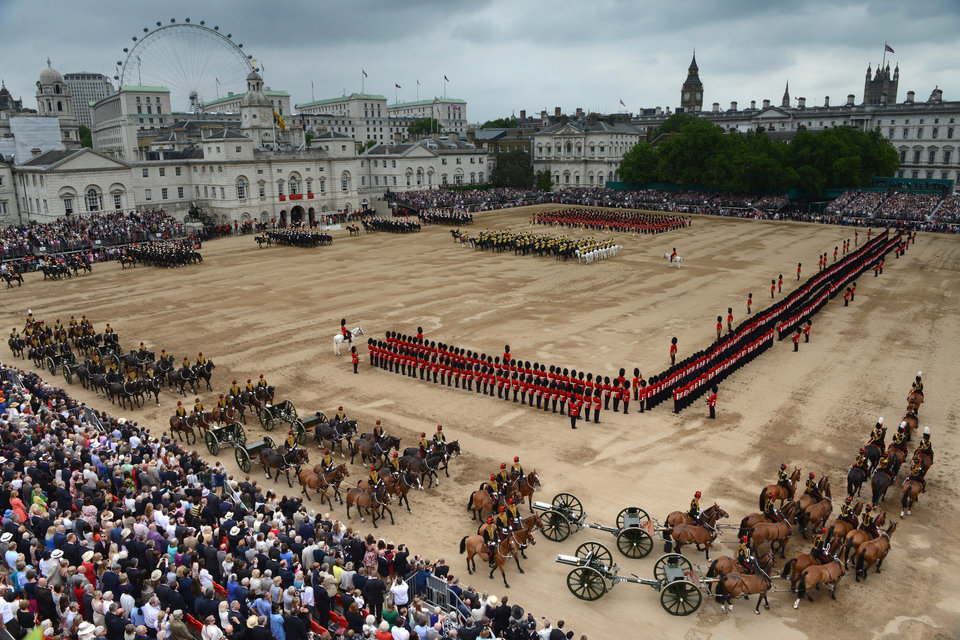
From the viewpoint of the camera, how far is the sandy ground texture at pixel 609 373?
40.2 ft

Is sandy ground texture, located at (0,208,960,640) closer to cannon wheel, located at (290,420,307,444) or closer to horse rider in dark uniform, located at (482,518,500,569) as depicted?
cannon wheel, located at (290,420,307,444)

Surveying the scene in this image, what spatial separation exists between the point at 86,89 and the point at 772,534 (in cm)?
21354

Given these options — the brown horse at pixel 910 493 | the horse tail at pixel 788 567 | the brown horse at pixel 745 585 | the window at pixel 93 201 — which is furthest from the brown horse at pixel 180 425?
the window at pixel 93 201

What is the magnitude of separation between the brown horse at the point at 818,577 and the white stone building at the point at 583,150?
295ft

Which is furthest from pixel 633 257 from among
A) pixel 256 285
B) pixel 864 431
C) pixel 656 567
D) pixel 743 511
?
pixel 656 567

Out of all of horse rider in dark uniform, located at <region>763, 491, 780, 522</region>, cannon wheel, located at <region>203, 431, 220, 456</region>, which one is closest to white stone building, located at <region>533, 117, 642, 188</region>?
cannon wheel, located at <region>203, 431, 220, 456</region>

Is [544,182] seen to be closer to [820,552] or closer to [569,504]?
[569,504]

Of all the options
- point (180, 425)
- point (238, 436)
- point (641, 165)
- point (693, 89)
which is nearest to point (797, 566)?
point (238, 436)

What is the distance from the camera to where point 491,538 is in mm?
12469

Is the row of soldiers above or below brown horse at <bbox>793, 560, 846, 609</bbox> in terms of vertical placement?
above

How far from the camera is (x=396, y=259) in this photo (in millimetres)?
47094

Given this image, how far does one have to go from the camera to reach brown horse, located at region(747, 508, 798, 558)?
1261 centimetres

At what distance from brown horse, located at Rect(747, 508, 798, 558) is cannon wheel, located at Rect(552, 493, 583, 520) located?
337cm

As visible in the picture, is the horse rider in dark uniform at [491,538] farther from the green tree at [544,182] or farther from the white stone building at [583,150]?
the white stone building at [583,150]
